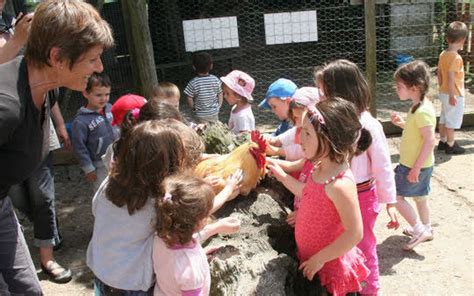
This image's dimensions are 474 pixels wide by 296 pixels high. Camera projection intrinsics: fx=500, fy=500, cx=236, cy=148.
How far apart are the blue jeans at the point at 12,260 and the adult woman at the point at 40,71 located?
0.60 feet

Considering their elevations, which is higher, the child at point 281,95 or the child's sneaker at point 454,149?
the child at point 281,95

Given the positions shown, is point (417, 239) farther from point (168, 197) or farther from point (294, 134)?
point (168, 197)

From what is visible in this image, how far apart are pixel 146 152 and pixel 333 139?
750 millimetres

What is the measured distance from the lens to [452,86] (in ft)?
17.1

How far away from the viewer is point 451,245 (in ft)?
11.4

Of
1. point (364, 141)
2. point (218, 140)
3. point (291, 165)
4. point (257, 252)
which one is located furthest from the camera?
point (218, 140)

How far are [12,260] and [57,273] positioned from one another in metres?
1.36

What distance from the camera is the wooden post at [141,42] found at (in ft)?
15.8

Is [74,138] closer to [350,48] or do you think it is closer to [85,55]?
[85,55]

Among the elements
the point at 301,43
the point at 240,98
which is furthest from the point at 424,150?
the point at 301,43

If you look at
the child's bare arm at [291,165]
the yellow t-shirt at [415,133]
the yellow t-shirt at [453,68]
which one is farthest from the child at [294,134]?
the yellow t-shirt at [453,68]

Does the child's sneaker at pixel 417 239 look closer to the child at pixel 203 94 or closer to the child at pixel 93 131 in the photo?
the child at pixel 203 94

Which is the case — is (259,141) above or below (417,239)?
above

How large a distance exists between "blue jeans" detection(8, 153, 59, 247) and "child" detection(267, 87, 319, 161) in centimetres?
159
